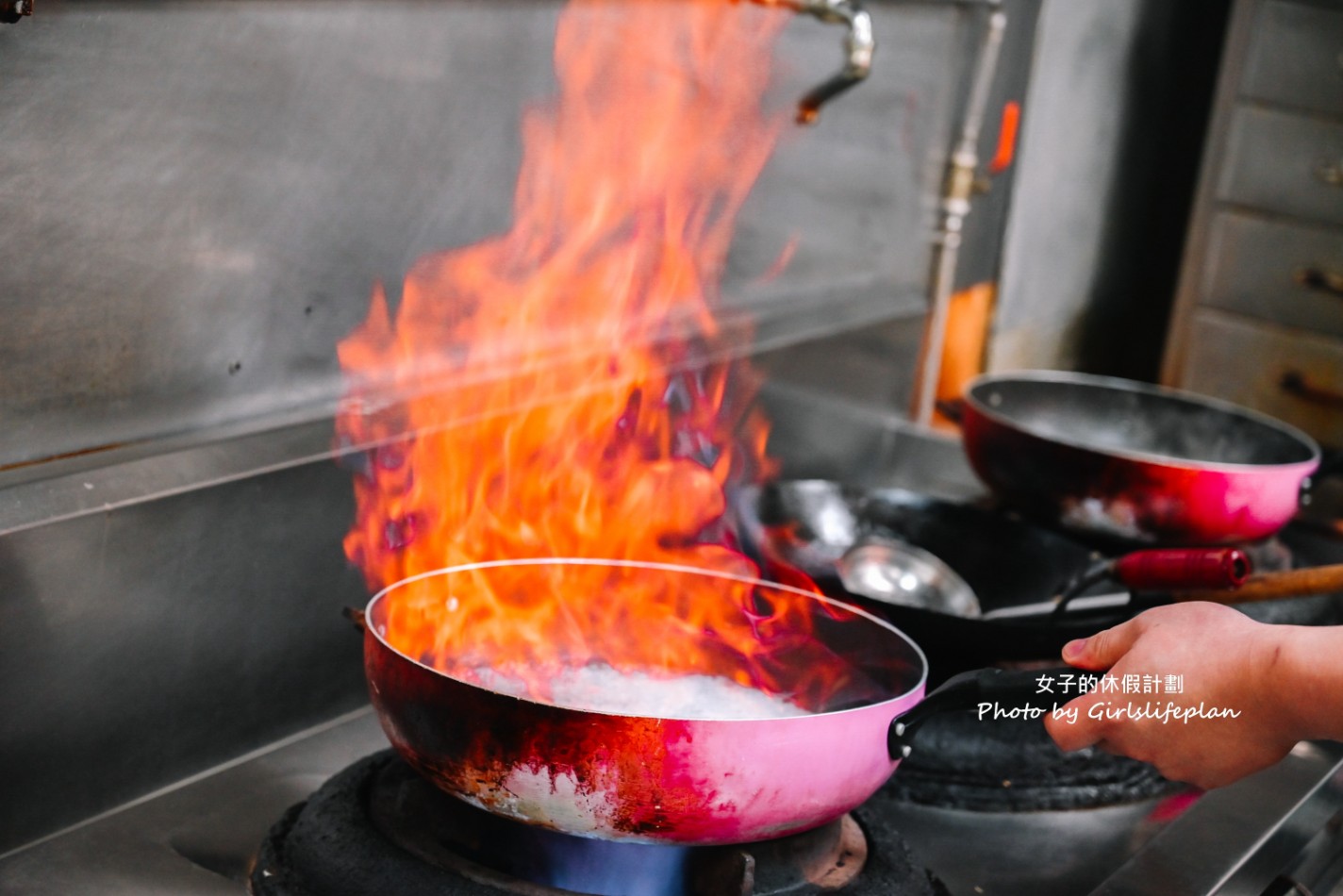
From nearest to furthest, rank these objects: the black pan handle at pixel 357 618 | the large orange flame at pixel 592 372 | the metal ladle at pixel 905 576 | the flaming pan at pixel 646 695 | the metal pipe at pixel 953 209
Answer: the flaming pan at pixel 646 695, the black pan handle at pixel 357 618, the large orange flame at pixel 592 372, the metal ladle at pixel 905 576, the metal pipe at pixel 953 209

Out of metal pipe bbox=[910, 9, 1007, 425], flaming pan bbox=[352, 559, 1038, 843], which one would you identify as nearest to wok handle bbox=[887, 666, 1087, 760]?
flaming pan bbox=[352, 559, 1038, 843]

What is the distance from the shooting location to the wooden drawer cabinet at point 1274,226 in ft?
8.81

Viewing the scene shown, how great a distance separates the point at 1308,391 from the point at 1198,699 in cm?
203

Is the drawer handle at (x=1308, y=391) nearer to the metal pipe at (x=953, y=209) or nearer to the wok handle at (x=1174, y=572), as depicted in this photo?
the metal pipe at (x=953, y=209)

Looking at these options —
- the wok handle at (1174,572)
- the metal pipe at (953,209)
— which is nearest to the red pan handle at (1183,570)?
the wok handle at (1174,572)

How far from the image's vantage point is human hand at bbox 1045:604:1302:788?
0.93m

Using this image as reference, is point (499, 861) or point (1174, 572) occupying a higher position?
point (1174, 572)

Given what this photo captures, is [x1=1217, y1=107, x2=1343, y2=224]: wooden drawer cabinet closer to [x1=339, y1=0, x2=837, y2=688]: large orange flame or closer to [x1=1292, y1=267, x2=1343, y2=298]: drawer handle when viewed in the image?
[x1=1292, y1=267, x2=1343, y2=298]: drawer handle

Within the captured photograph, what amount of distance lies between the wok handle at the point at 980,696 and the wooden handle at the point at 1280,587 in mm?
370

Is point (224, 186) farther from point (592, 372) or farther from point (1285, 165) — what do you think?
point (1285, 165)

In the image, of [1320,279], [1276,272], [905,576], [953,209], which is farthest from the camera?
[1276,272]

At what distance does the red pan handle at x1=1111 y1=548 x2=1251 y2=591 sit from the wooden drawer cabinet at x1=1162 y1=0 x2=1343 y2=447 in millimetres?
1646

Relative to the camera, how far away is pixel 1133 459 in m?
1.54

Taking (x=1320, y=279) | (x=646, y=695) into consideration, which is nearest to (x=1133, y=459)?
(x=646, y=695)
